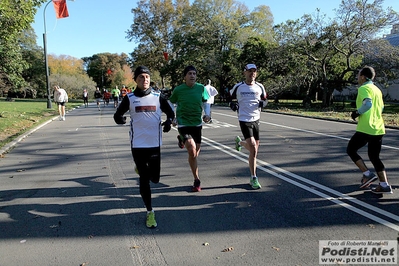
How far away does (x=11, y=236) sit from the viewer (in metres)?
4.16

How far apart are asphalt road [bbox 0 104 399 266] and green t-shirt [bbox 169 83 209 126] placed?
1.18 metres

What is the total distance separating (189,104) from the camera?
18.5 feet

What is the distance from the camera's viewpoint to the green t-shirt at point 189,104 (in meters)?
5.64

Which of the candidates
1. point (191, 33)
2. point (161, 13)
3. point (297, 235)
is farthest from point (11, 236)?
point (161, 13)

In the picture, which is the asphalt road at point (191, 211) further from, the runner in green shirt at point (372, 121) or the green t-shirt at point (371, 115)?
the green t-shirt at point (371, 115)

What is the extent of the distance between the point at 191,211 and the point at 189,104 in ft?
5.87

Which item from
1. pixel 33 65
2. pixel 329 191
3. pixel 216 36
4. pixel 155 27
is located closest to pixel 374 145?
pixel 329 191

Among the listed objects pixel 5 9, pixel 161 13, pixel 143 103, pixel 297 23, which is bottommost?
pixel 143 103

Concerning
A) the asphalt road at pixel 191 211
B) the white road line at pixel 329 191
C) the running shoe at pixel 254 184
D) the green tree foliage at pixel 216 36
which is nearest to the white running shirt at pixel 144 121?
the asphalt road at pixel 191 211

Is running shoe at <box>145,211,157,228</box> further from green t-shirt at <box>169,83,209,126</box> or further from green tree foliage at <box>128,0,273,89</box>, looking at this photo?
green tree foliage at <box>128,0,273,89</box>

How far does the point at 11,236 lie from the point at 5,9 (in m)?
10.1

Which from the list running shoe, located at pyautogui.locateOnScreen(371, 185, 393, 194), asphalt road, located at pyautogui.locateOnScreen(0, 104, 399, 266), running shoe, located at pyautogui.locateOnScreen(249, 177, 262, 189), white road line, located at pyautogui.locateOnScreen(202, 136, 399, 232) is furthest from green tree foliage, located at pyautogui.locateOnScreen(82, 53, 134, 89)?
running shoe, located at pyautogui.locateOnScreen(371, 185, 393, 194)

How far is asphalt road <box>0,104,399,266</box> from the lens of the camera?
365 centimetres

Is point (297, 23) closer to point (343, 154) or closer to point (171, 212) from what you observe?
point (343, 154)
